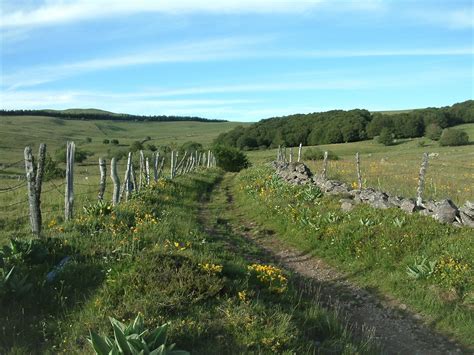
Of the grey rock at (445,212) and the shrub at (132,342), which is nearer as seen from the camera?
the shrub at (132,342)

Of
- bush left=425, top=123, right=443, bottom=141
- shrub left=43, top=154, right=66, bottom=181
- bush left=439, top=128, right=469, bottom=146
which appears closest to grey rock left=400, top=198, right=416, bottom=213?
shrub left=43, top=154, right=66, bottom=181

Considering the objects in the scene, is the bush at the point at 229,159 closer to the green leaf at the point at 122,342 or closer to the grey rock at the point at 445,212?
the grey rock at the point at 445,212

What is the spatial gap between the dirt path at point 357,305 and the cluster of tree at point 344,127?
257 feet

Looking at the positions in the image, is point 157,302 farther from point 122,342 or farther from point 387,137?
point 387,137

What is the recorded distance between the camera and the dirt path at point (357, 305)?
6.51 meters

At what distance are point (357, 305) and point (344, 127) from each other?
93151 mm

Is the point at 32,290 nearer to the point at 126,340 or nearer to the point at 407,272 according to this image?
the point at 126,340

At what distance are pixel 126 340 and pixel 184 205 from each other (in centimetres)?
1289

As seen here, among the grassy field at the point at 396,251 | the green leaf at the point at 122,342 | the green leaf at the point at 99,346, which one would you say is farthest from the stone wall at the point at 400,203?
the green leaf at the point at 99,346

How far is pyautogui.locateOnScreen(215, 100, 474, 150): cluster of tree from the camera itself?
92.4 metres

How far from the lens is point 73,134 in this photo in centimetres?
14775

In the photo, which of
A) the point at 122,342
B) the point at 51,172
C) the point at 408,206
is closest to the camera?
the point at 122,342

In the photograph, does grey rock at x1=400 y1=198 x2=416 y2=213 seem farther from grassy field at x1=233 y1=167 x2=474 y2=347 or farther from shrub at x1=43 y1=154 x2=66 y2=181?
shrub at x1=43 y1=154 x2=66 y2=181

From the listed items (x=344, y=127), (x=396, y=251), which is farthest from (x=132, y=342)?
(x=344, y=127)
